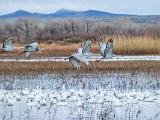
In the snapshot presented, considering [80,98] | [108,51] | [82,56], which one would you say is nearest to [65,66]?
[108,51]

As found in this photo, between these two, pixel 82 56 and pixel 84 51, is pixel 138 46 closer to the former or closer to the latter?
pixel 84 51

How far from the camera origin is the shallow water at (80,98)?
1066 centimetres

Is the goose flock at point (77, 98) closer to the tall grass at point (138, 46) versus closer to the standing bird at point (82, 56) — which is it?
the standing bird at point (82, 56)

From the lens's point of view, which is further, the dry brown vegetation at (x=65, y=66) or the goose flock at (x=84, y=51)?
the dry brown vegetation at (x=65, y=66)

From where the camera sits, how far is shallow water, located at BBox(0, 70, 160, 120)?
10656 mm

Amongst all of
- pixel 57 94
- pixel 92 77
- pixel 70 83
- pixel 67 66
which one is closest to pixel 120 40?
pixel 67 66

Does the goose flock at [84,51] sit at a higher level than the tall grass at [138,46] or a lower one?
higher

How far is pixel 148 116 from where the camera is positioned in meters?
10.5

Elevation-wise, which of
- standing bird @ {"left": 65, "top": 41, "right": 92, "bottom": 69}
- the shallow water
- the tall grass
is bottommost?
the tall grass

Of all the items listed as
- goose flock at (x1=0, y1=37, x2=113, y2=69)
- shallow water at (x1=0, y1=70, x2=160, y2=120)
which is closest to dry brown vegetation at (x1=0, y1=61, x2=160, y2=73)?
goose flock at (x1=0, y1=37, x2=113, y2=69)

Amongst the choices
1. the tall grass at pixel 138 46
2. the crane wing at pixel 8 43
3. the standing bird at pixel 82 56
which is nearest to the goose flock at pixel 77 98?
the standing bird at pixel 82 56

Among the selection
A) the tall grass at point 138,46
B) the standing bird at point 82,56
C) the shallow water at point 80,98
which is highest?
the standing bird at point 82,56

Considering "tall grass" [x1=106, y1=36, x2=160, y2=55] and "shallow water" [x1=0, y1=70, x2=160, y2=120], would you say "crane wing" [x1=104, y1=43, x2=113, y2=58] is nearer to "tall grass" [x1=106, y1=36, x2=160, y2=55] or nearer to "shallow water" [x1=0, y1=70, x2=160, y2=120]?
"shallow water" [x1=0, y1=70, x2=160, y2=120]

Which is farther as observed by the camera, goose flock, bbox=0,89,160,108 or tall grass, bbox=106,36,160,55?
tall grass, bbox=106,36,160,55
